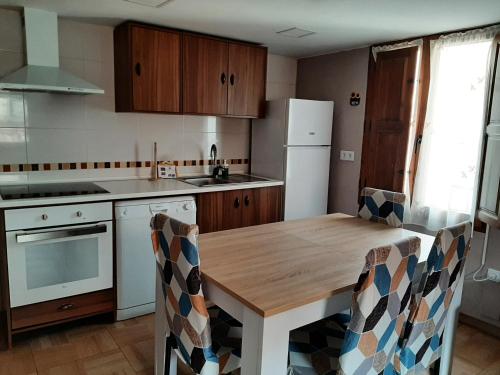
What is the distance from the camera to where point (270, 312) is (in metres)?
1.28

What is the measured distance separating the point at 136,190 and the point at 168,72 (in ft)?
3.23

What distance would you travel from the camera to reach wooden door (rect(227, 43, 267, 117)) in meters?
3.44

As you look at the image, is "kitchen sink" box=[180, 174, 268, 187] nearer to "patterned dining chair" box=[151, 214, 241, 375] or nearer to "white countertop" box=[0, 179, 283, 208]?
"white countertop" box=[0, 179, 283, 208]

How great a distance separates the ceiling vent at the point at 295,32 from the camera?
3.04m

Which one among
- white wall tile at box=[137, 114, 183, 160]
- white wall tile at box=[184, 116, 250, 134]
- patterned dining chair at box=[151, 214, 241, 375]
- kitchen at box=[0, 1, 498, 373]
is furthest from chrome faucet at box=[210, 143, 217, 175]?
patterned dining chair at box=[151, 214, 241, 375]

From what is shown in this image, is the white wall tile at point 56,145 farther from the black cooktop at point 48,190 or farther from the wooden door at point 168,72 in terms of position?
the wooden door at point 168,72

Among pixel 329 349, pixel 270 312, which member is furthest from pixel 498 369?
pixel 270 312

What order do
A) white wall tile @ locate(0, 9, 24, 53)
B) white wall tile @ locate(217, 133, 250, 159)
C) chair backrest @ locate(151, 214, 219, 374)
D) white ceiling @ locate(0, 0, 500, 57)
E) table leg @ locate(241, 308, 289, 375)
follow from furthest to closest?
white wall tile @ locate(217, 133, 250, 159), white wall tile @ locate(0, 9, 24, 53), white ceiling @ locate(0, 0, 500, 57), chair backrest @ locate(151, 214, 219, 374), table leg @ locate(241, 308, 289, 375)

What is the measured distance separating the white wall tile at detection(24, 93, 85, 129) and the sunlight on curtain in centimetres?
272

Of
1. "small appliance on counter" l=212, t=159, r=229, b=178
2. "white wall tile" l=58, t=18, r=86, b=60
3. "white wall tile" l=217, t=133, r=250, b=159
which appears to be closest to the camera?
"white wall tile" l=58, t=18, r=86, b=60

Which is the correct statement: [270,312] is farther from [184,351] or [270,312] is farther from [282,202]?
[282,202]

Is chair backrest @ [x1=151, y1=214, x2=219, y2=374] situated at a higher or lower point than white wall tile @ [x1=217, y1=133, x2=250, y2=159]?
lower

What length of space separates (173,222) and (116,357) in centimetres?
131

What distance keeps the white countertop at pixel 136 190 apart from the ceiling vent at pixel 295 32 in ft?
4.10
